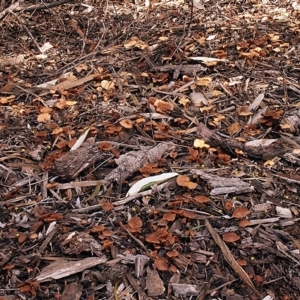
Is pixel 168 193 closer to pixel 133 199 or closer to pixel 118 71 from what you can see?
pixel 133 199

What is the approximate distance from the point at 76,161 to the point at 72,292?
35.6 inches

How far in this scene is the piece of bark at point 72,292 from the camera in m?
2.35

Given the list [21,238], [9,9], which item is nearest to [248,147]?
[21,238]

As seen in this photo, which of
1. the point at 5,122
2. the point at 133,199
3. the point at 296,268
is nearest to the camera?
the point at 296,268

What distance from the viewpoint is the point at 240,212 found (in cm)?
265

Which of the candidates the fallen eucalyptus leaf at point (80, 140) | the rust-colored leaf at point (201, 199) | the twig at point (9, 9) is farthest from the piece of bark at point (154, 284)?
the twig at point (9, 9)

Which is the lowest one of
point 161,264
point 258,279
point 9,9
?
point 258,279

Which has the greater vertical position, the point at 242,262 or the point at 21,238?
the point at 21,238

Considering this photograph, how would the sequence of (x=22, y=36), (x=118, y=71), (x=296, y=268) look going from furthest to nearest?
(x=22, y=36) < (x=118, y=71) < (x=296, y=268)

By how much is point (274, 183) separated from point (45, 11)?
138 inches

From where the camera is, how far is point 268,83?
12.8 ft

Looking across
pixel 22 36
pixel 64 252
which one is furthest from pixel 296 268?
pixel 22 36

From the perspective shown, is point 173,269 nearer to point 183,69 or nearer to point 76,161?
point 76,161

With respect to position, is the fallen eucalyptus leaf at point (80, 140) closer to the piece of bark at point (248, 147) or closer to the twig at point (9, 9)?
the piece of bark at point (248, 147)
